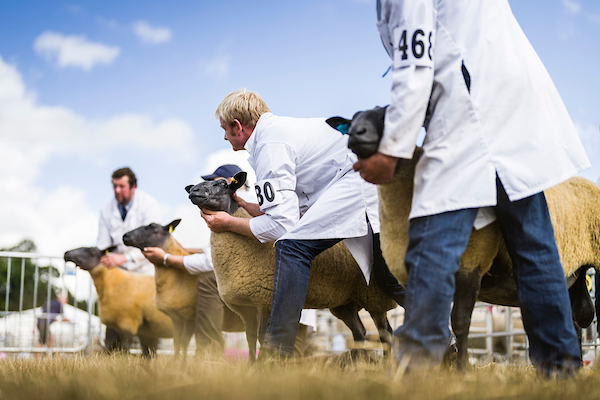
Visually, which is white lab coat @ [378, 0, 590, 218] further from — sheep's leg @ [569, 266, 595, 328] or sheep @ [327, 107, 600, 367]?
sheep's leg @ [569, 266, 595, 328]

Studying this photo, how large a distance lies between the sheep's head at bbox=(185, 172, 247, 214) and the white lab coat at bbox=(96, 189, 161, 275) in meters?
3.18

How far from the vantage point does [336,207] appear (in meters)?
3.23

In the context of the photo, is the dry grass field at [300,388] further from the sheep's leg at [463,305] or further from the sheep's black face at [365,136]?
the sheep's black face at [365,136]

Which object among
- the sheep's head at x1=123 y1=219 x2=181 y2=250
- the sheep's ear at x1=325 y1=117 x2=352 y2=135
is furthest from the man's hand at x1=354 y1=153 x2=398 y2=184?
the sheep's head at x1=123 y1=219 x2=181 y2=250

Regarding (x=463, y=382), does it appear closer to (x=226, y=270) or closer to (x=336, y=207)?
(x=336, y=207)

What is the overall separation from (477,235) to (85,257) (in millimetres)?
6410

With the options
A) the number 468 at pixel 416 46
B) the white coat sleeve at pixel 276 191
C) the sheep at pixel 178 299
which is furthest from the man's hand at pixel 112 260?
the number 468 at pixel 416 46

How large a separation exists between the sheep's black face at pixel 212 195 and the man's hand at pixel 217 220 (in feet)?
0.49

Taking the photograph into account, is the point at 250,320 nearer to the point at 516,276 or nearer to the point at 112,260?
the point at 516,276

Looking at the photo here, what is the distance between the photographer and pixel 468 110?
6.81ft

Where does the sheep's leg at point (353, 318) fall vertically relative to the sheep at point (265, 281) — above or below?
below

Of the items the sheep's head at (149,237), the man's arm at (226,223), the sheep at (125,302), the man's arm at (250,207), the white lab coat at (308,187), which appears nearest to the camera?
the white lab coat at (308,187)

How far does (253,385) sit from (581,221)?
217 centimetres

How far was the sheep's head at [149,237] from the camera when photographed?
21.0ft
